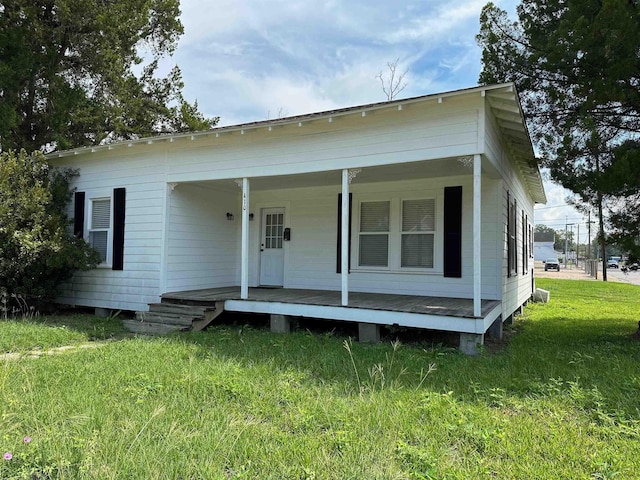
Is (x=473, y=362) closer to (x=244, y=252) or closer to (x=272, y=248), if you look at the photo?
(x=244, y=252)

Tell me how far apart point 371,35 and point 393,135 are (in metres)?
10.7

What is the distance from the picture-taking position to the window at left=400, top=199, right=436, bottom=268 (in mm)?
8211

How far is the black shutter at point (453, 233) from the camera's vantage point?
7.77 meters

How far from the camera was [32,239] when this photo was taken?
782cm

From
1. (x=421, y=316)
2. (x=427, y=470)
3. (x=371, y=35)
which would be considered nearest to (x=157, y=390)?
(x=427, y=470)

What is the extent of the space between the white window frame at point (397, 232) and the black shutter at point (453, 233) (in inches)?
8.1

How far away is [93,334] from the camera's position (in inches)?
277

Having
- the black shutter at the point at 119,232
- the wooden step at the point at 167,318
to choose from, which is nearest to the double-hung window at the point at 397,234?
the wooden step at the point at 167,318

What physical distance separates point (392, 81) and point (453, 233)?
11942 millimetres

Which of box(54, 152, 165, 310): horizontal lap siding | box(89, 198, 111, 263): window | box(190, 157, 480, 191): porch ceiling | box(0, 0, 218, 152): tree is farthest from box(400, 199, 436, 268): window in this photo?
box(0, 0, 218, 152): tree

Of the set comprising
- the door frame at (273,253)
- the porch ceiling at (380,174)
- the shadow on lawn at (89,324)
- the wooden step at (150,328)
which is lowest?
the shadow on lawn at (89,324)

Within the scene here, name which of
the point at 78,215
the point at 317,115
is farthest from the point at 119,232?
the point at 317,115

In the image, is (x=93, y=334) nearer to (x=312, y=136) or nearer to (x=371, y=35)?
(x=312, y=136)

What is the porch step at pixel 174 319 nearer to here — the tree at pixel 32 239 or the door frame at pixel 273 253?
the tree at pixel 32 239
